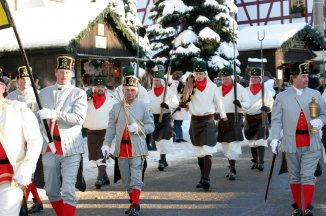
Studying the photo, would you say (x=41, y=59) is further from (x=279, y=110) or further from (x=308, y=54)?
(x=308, y=54)

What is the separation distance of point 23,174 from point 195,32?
19.3 m

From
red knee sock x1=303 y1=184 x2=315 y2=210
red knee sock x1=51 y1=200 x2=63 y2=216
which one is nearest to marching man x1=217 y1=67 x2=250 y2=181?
red knee sock x1=303 y1=184 x2=315 y2=210

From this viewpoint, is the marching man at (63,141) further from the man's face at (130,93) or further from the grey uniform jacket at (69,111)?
the man's face at (130,93)

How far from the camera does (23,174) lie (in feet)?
13.4

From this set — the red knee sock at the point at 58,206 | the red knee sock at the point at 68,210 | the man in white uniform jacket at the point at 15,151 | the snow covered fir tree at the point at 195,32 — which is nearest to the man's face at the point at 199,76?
the red knee sock at the point at 58,206

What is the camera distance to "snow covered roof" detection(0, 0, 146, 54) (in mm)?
15219

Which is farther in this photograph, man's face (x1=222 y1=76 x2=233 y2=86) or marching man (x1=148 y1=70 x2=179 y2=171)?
marching man (x1=148 y1=70 x2=179 y2=171)

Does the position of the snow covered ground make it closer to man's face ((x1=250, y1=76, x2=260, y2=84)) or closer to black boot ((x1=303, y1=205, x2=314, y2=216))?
man's face ((x1=250, y1=76, x2=260, y2=84))

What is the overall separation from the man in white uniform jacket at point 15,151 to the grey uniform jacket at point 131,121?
2.59m

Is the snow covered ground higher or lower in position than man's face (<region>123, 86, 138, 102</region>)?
lower

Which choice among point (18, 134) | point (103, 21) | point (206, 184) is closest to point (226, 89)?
point (206, 184)

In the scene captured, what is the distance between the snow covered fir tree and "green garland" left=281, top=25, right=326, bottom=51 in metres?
4.50

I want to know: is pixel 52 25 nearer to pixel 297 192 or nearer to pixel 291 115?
pixel 291 115

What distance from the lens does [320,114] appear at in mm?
6527
